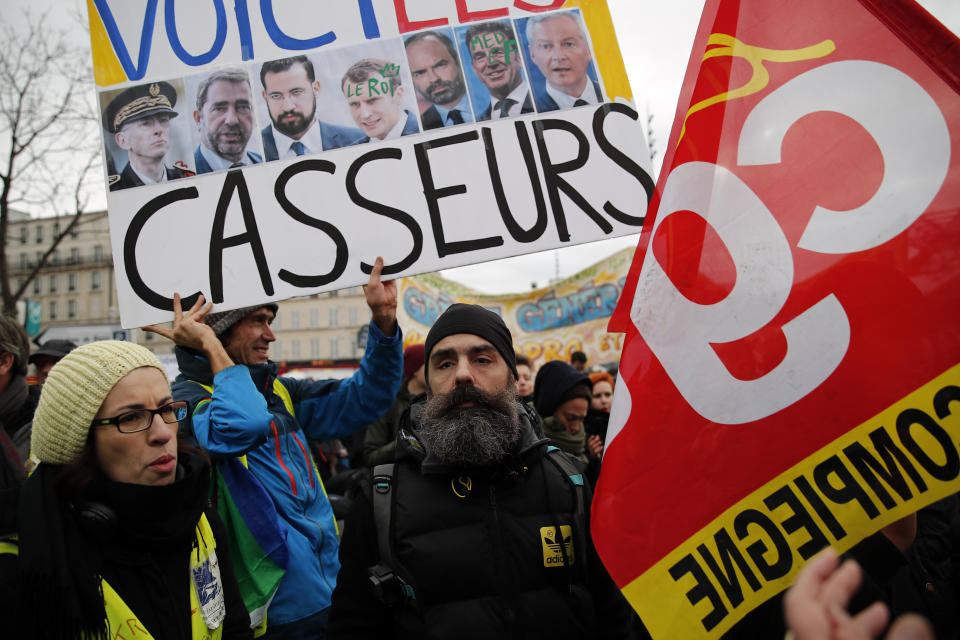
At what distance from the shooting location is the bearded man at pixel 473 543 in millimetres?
1764

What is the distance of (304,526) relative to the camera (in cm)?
245

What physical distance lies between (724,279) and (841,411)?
41cm

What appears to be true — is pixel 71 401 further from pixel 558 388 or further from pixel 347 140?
pixel 558 388

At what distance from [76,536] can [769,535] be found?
1.71 m

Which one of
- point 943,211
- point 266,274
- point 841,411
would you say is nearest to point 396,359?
point 266,274

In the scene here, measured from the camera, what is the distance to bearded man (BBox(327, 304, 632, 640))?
176cm

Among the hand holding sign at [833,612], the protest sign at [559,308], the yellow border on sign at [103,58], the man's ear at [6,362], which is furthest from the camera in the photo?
the protest sign at [559,308]

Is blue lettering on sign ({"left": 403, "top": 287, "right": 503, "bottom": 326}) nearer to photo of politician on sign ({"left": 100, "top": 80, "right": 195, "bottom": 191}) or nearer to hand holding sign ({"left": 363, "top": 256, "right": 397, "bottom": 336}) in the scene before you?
hand holding sign ({"left": 363, "top": 256, "right": 397, "bottom": 336})

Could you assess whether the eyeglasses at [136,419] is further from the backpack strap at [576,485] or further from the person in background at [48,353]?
the person in background at [48,353]

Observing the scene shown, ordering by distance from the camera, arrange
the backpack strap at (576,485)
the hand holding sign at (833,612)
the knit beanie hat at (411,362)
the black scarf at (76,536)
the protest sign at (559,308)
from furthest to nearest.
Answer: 1. the protest sign at (559,308)
2. the knit beanie hat at (411,362)
3. the backpack strap at (576,485)
4. the black scarf at (76,536)
5. the hand holding sign at (833,612)

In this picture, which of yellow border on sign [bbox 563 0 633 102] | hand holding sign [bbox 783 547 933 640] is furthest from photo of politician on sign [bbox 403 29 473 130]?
hand holding sign [bbox 783 547 933 640]

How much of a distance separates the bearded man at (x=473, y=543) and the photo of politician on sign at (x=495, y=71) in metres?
1.18

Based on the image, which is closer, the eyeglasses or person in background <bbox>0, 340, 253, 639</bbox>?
person in background <bbox>0, 340, 253, 639</bbox>

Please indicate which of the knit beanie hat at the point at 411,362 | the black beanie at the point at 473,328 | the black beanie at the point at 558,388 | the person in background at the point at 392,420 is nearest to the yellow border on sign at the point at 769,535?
the black beanie at the point at 473,328
